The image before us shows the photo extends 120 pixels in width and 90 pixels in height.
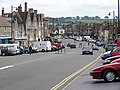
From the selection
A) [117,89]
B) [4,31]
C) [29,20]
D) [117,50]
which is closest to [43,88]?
[117,89]

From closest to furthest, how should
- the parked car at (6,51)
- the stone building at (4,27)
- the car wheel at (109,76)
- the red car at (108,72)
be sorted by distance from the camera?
1. the red car at (108,72)
2. the car wheel at (109,76)
3. the parked car at (6,51)
4. the stone building at (4,27)

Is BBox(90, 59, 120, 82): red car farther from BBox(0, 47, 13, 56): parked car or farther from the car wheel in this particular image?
BBox(0, 47, 13, 56): parked car

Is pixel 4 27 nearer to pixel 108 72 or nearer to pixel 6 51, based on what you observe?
pixel 6 51

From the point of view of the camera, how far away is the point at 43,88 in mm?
16594

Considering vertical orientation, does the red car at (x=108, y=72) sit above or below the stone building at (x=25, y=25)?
below

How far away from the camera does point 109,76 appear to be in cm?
1791

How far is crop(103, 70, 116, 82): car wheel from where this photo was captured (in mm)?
17797

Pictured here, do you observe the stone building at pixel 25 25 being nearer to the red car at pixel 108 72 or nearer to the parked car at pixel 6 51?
the parked car at pixel 6 51

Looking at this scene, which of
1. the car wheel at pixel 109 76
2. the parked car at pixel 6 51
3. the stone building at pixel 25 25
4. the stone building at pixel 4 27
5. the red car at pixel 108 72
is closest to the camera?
the red car at pixel 108 72

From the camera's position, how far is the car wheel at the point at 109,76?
17.8 meters

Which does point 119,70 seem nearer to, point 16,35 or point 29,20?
point 16,35

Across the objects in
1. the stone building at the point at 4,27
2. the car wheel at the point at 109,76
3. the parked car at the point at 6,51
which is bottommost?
the car wheel at the point at 109,76

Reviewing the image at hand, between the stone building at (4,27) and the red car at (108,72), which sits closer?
the red car at (108,72)

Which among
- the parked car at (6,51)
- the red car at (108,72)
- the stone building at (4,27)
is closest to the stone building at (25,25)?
the stone building at (4,27)
